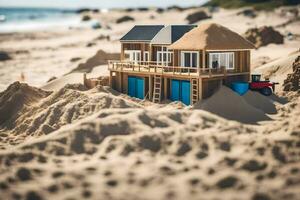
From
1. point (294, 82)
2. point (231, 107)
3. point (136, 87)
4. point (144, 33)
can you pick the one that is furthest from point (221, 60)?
point (144, 33)

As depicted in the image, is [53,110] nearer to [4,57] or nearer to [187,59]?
[187,59]

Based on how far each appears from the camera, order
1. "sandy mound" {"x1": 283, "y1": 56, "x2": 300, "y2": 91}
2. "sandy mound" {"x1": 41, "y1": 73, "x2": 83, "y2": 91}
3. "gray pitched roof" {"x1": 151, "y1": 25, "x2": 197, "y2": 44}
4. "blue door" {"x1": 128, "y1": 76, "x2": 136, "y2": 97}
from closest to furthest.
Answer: "sandy mound" {"x1": 283, "y1": 56, "x2": 300, "y2": 91} → "gray pitched roof" {"x1": 151, "y1": 25, "x2": 197, "y2": 44} → "blue door" {"x1": 128, "y1": 76, "x2": 136, "y2": 97} → "sandy mound" {"x1": 41, "y1": 73, "x2": 83, "y2": 91}

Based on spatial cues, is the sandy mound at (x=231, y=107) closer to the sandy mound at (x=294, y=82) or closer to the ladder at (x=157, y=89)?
the ladder at (x=157, y=89)

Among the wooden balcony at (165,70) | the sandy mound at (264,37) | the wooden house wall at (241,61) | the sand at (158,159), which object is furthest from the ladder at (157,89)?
the sandy mound at (264,37)

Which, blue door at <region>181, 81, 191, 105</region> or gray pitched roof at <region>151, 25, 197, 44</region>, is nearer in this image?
blue door at <region>181, 81, 191, 105</region>

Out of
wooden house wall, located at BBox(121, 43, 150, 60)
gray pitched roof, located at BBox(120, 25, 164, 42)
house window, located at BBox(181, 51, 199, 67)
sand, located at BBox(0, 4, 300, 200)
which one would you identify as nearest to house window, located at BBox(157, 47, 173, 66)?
gray pitched roof, located at BBox(120, 25, 164, 42)

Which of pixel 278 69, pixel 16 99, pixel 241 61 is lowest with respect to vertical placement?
pixel 16 99

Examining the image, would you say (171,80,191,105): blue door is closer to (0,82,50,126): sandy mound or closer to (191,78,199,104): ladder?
(191,78,199,104): ladder
